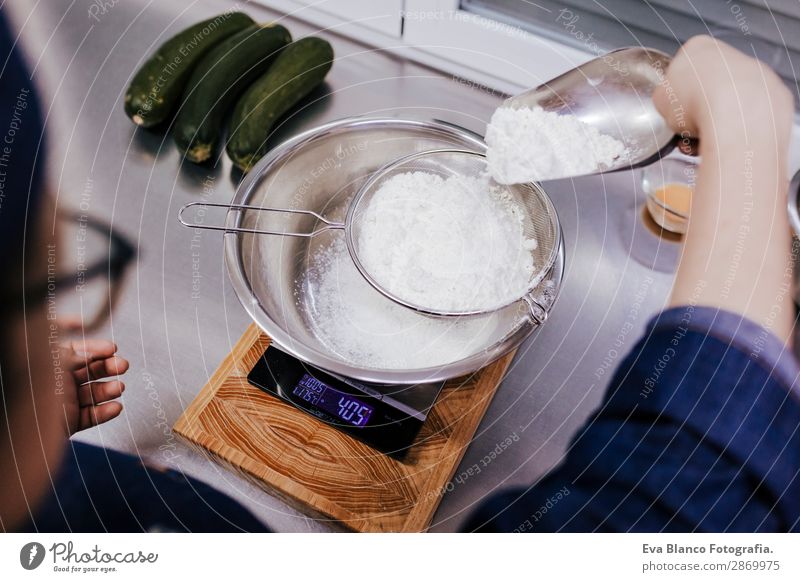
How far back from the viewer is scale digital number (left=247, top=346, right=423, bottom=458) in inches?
17.0

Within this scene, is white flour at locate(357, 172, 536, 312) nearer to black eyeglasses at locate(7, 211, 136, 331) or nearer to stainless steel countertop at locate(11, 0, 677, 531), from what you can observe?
stainless steel countertop at locate(11, 0, 677, 531)

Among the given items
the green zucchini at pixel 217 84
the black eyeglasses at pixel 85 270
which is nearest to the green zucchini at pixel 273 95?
the green zucchini at pixel 217 84

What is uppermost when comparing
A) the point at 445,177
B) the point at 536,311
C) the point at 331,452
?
the point at 445,177

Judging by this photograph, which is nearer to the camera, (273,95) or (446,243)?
(446,243)

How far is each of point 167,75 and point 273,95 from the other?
0.34 ft

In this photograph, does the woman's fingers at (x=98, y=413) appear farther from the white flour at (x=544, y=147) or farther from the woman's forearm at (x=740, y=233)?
the woman's forearm at (x=740, y=233)

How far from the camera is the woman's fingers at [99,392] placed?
490 mm

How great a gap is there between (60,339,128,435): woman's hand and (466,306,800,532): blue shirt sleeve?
1.00 feet

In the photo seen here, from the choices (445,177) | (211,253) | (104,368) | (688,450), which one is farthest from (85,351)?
(688,450)

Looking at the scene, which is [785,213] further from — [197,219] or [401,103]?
[197,219]

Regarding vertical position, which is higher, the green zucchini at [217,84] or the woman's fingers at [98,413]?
the green zucchini at [217,84]

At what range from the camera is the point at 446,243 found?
46 cm

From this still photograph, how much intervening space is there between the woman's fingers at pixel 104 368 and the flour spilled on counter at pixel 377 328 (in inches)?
6.6

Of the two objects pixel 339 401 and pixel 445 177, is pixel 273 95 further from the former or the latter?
pixel 339 401
